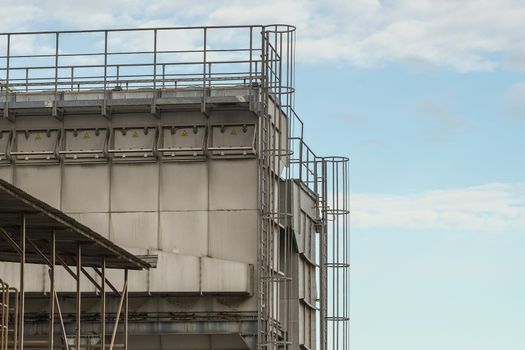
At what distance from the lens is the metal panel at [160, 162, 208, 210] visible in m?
45.9

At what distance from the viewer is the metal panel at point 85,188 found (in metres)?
46.4

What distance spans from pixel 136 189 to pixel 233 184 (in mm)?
3162

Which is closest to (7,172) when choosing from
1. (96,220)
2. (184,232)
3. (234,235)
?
(96,220)

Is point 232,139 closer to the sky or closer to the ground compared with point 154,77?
closer to the ground

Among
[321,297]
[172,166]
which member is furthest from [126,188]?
[321,297]

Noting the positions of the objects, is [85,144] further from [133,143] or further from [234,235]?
[234,235]

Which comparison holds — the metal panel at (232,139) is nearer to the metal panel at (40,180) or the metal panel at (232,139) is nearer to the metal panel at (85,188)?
the metal panel at (85,188)

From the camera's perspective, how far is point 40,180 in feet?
154

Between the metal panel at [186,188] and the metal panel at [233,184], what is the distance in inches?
11.6

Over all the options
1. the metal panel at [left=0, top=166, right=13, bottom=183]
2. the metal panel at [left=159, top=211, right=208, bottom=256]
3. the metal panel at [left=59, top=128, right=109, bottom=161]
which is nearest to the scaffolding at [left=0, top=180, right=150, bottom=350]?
the metal panel at [left=159, top=211, right=208, bottom=256]

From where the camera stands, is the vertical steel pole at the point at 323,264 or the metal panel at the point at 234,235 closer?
the metal panel at the point at 234,235

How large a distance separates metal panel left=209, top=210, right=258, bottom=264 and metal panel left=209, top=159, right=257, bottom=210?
284 millimetres

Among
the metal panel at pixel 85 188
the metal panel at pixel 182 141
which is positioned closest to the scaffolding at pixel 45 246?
the metal panel at pixel 85 188

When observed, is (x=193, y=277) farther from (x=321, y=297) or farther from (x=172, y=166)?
(x=321, y=297)
